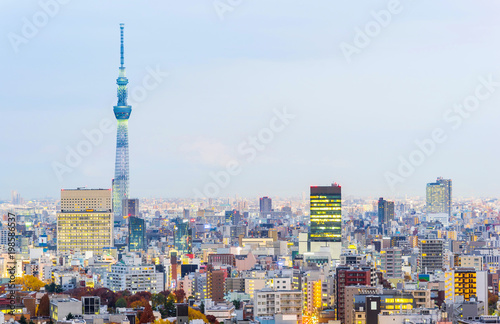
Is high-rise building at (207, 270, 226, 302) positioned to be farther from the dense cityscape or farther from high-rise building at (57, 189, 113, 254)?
high-rise building at (57, 189, 113, 254)

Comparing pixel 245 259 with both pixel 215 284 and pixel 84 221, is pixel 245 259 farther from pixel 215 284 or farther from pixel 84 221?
pixel 84 221

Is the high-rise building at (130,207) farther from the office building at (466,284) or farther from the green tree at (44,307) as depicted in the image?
the green tree at (44,307)

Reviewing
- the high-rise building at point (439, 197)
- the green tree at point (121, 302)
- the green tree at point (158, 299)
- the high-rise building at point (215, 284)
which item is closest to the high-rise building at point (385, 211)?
the high-rise building at point (439, 197)

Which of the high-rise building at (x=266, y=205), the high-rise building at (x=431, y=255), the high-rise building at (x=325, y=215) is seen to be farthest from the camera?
the high-rise building at (x=266, y=205)

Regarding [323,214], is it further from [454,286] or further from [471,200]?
[471,200]

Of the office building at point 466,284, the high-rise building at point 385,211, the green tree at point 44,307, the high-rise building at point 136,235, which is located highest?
the high-rise building at point 385,211

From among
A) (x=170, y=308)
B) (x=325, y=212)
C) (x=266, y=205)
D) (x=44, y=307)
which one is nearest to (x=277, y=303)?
(x=170, y=308)

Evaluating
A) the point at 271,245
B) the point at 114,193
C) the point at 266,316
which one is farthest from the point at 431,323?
the point at 114,193
